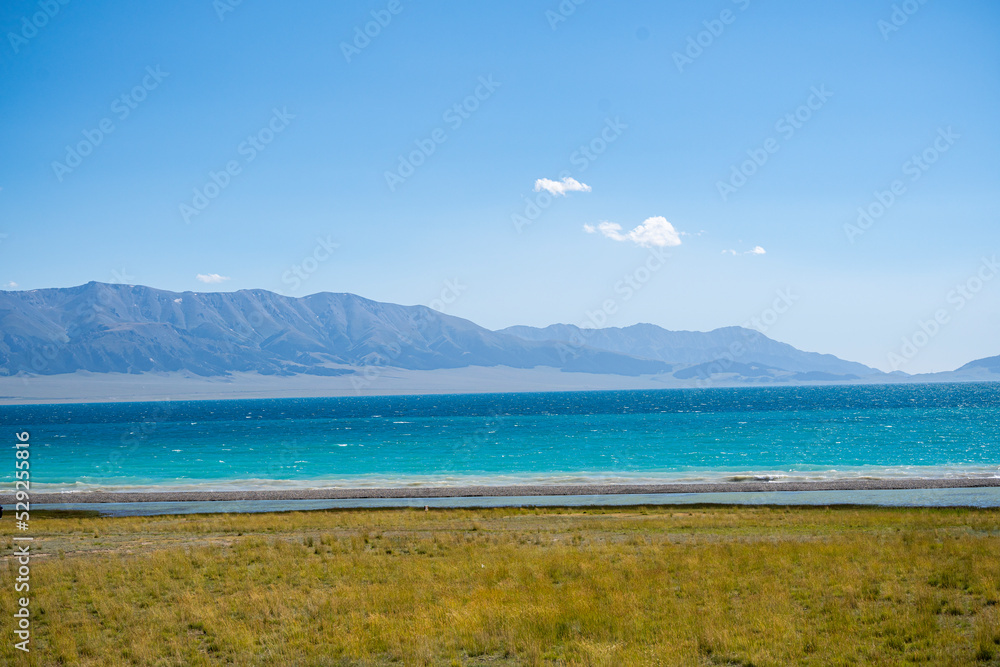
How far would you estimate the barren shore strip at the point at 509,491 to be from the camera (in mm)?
40156

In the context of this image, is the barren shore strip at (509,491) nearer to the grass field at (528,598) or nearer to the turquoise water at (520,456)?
the turquoise water at (520,456)

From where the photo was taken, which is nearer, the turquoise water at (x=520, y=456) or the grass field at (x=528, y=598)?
the grass field at (x=528, y=598)

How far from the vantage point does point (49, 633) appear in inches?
477

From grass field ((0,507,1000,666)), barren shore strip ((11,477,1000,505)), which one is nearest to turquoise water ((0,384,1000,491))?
barren shore strip ((11,477,1000,505))

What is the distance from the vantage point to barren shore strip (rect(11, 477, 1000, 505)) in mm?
40156

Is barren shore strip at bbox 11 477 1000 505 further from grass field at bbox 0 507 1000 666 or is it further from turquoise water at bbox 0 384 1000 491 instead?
grass field at bbox 0 507 1000 666

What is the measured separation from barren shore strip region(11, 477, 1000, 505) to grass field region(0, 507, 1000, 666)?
55.9ft

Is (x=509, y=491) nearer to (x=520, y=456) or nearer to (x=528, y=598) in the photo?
(x=520, y=456)

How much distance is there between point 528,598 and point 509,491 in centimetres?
2908

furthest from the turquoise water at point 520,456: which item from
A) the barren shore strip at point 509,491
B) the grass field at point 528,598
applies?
the grass field at point 528,598

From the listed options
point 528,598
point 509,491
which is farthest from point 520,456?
point 528,598

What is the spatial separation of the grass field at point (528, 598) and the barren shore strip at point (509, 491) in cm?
1704

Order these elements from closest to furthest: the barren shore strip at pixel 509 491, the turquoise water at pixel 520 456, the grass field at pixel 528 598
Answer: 1. the grass field at pixel 528 598
2. the barren shore strip at pixel 509 491
3. the turquoise water at pixel 520 456

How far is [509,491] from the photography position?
138ft
